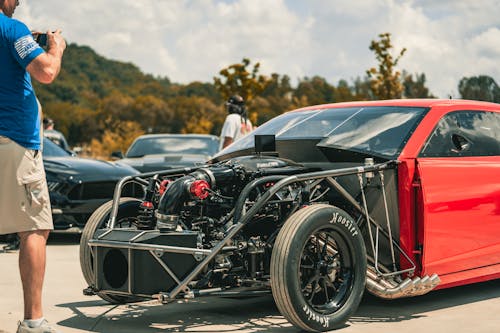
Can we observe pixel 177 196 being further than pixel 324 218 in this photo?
Yes

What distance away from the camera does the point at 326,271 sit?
5160 mm

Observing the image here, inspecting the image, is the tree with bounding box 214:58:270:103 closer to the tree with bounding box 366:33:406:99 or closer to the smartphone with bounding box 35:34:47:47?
the tree with bounding box 366:33:406:99

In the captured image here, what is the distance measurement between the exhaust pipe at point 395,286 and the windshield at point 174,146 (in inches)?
368

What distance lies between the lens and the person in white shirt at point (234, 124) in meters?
11.4

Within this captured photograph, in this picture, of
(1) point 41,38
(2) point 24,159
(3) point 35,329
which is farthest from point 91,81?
(3) point 35,329

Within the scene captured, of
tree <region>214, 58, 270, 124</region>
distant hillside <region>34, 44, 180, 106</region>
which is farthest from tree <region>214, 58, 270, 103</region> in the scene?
distant hillside <region>34, 44, 180, 106</region>

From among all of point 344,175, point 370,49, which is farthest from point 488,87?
point 370,49

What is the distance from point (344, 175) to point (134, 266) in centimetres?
160

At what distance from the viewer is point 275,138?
644 centimetres

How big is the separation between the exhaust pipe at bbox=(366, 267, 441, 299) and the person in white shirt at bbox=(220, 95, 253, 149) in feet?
20.1

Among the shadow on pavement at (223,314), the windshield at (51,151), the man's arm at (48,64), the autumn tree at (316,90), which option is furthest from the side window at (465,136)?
the autumn tree at (316,90)

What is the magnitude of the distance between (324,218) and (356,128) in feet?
4.44

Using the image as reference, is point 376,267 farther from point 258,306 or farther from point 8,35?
point 8,35

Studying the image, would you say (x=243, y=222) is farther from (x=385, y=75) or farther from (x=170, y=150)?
(x=385, y=75)
